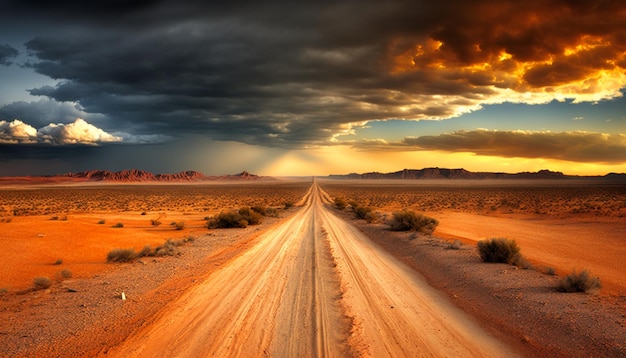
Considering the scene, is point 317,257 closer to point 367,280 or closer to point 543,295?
point 367,280

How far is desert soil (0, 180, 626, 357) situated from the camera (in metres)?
6.45

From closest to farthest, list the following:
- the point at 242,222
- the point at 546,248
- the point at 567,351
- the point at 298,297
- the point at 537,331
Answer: the point at 567,351 < the point at 537,331 < the point at 298,297 < the point at 546,248 < the point at 242,222

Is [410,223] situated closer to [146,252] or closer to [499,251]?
[499,251]

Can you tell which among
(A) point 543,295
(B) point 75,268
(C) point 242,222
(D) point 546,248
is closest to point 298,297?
(A) point 543,295

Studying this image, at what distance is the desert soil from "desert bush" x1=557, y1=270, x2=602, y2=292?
34cm

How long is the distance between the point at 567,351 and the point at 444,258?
774 cm

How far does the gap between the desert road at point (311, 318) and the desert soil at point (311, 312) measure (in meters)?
0.03

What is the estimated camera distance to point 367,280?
1078 cm

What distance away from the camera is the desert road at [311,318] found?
A: 625cm

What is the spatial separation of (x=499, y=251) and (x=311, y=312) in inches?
335

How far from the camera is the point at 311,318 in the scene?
7.59 meters

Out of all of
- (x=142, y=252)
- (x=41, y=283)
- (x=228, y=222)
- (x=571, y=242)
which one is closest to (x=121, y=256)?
(x=142, y=252)

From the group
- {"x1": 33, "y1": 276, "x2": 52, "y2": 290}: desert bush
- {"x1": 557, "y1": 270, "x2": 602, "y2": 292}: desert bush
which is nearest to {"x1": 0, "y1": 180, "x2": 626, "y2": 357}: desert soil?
{"x1": 33, "y1": 276, "x2": 52, "y2": 290}: desert bush

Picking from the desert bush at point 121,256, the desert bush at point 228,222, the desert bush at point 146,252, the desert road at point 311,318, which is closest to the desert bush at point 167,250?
the desert bush at point 146,252
